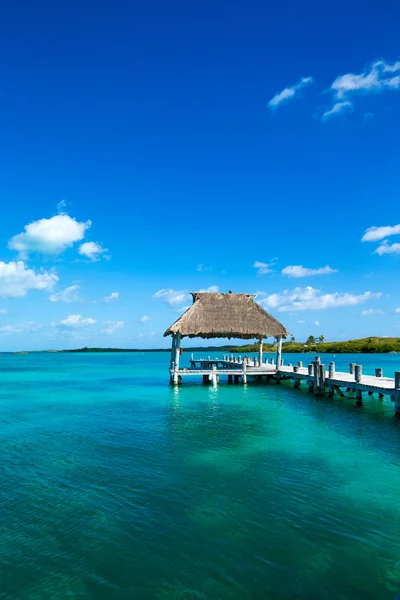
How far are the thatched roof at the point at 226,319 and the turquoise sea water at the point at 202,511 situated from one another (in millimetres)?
13643

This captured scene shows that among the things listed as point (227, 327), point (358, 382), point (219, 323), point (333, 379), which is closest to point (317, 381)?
point (333, 379)

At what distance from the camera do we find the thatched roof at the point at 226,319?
100 feet

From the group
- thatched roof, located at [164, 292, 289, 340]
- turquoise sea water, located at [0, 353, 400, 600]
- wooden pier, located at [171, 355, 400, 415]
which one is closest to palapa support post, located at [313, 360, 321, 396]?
Result: wooden pier, located at [171, 355, 400, 415]

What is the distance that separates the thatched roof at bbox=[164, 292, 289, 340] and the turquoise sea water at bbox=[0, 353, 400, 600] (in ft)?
44.8

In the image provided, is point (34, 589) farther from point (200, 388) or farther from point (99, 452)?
point (200, 388)

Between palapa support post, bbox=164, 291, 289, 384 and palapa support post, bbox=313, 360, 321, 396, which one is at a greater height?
palapa support post, bbox=164, 291, 289, 384

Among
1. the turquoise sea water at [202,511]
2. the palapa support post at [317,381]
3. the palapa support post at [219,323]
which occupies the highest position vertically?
the palapa support post at [219,323]

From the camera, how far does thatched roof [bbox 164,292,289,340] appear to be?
30.5 metres

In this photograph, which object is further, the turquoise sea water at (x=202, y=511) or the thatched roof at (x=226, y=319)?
the thatched roof at (x=226, y=319)

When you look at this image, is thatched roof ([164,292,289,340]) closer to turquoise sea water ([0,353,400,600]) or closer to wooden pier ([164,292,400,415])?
wooden pier ([164,292,400,415])

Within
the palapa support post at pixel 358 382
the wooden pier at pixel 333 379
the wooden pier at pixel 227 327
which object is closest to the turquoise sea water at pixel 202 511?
the wooden pier at pixel 333 379

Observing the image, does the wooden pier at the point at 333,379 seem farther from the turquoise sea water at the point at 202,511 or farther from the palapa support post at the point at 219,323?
the turquoise sea water at the point at 202,511

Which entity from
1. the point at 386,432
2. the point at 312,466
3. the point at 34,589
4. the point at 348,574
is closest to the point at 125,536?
the point at 34,589

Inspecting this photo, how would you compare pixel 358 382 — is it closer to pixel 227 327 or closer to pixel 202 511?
pixel 227 327
